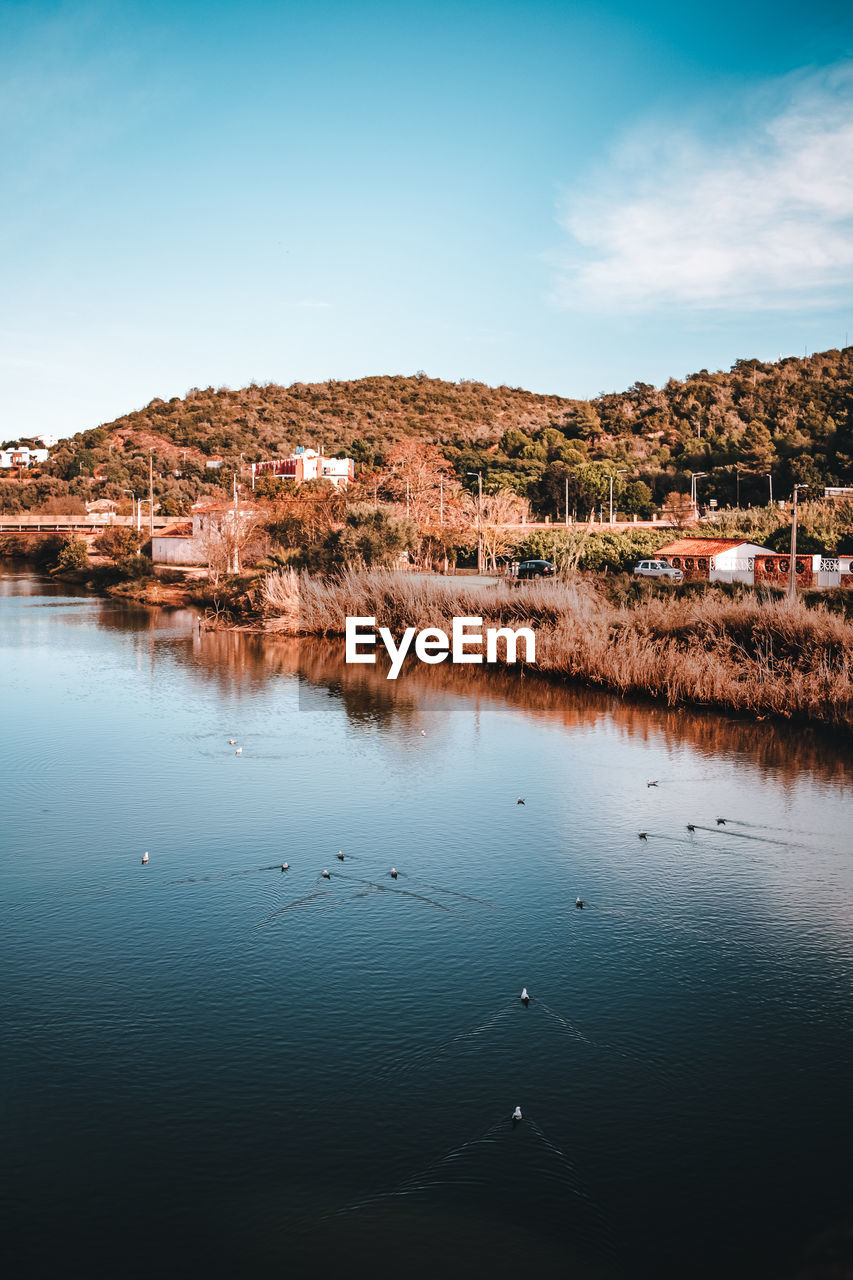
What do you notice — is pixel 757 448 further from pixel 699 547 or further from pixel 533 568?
pixel 533 568

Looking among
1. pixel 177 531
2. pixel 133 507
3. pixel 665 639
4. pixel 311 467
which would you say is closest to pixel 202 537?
pixel 177 531

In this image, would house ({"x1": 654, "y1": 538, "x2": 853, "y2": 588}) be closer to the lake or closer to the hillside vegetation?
the hillside vegetation

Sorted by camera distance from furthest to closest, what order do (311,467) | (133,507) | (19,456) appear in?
1. (19,456)
2. (133,507)
3. (311,467)

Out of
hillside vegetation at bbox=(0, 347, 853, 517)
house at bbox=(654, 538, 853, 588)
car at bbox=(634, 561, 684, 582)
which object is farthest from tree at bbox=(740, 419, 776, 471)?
car at bbox=(634, 561, 684, 582)

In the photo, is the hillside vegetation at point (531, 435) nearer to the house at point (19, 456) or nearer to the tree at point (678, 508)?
the tree at point (678, 508)

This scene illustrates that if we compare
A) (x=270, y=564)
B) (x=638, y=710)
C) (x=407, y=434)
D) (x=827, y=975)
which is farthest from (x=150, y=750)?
(x=407, y=434)

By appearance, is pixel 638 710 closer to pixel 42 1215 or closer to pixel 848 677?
pixel 848 677

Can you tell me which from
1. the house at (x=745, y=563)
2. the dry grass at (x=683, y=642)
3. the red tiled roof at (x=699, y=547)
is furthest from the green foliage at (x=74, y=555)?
the dry grass at (x=683, y=642)
